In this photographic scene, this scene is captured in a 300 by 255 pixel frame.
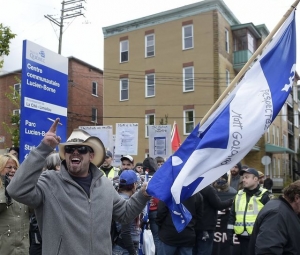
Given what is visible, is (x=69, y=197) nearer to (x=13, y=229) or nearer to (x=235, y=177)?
(x=13, y=229)

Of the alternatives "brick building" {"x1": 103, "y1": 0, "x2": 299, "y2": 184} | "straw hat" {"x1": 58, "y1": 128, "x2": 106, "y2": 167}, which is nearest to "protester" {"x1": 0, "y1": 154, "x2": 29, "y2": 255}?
"straw hat" {"x1": 58, "y1": 128, "x2": 106, "y2": 167}

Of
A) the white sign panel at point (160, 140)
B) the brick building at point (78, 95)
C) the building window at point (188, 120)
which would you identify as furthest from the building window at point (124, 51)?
the white sign panel at point (160, 140)

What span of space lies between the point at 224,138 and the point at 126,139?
927 centimetres

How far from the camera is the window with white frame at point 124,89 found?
32812 mm

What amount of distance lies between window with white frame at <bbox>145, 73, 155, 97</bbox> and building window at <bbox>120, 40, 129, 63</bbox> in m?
2.49

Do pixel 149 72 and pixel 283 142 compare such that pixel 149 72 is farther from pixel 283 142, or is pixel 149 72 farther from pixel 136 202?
pixel 136 202

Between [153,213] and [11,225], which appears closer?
[11,225]

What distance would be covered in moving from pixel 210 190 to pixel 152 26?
25786mm

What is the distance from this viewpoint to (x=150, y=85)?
31.7m

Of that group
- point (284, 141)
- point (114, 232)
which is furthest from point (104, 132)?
point (284, 141)

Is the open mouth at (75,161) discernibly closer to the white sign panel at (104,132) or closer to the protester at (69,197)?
the protester at (69,197)

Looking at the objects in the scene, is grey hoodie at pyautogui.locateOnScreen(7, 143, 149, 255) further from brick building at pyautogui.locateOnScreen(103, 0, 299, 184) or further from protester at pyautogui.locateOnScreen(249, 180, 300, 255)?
brick building at pyautogui.locateOnScreen(103, 0, 299, 184)

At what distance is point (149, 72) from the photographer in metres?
31.7

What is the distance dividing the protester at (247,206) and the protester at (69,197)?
385 centimetres
